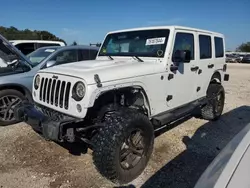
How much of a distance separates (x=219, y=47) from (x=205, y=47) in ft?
2.93

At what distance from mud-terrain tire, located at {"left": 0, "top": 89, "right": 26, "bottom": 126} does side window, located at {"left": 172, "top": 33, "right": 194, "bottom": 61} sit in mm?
3480

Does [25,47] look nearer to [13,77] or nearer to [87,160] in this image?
[13,77]

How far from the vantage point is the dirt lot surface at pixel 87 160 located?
3.29 meters

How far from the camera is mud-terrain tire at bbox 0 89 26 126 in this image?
17.0 ft

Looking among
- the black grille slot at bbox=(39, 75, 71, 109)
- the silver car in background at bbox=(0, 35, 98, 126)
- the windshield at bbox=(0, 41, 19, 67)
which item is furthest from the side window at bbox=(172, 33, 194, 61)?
the windshield at bbox=(0, 41, 19, 67)

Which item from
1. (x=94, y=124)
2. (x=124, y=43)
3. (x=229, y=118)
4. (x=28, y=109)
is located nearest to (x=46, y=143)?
(x=28, y=109)

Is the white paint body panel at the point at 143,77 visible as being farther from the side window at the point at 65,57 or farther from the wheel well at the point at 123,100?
the side window at the point at 65,57

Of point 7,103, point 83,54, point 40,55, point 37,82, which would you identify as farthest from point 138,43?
point 40,55

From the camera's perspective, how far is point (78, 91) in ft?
10.2

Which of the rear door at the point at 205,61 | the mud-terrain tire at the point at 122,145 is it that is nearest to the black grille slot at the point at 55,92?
the mud-terrain tire at the point at 122,145

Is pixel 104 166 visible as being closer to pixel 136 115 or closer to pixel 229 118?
pixel 136 115

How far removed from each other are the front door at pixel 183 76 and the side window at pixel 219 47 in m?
1.22

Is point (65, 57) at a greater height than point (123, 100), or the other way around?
point (65, 57)

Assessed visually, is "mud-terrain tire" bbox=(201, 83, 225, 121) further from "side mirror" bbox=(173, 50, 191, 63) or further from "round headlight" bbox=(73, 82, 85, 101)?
"round headlight" bbox=(73, 82, 85, 101)
